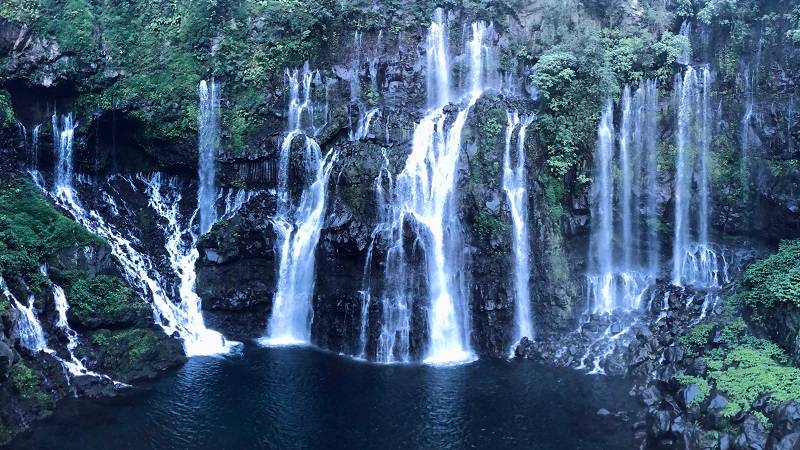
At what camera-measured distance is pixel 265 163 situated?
114 ft

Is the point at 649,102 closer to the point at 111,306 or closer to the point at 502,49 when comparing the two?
the point at 502,49

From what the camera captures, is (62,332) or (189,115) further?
(189,115)

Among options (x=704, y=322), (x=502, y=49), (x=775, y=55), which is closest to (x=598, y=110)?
(x=502, y=49)

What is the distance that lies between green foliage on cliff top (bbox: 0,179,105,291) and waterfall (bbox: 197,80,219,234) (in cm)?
647

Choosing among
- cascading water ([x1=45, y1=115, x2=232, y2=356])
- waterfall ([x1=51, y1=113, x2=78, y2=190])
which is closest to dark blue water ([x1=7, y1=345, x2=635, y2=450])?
cascading water ([x1=45, y1=115, x2=232, y2=356])

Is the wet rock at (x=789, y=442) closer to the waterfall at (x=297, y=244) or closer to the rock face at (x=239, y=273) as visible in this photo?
the waterfall at (x=297, y=244)

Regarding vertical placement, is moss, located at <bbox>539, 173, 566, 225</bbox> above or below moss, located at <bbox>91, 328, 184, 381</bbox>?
above

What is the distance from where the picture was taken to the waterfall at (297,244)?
33.0 m

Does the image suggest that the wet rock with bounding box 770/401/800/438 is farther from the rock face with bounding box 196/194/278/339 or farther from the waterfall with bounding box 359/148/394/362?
the rock face with bounding box 196/194/278/339

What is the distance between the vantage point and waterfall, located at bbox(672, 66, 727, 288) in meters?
34.2

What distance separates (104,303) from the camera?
1112 inches

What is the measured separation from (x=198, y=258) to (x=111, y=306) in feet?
20.2

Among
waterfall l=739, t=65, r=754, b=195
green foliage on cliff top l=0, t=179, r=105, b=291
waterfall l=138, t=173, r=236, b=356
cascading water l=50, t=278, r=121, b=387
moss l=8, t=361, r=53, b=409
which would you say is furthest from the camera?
waterfall l=739, t=65, r=754, b=195

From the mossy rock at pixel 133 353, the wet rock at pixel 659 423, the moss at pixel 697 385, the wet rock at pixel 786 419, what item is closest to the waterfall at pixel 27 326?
the mossy rock at pixel 133 353
